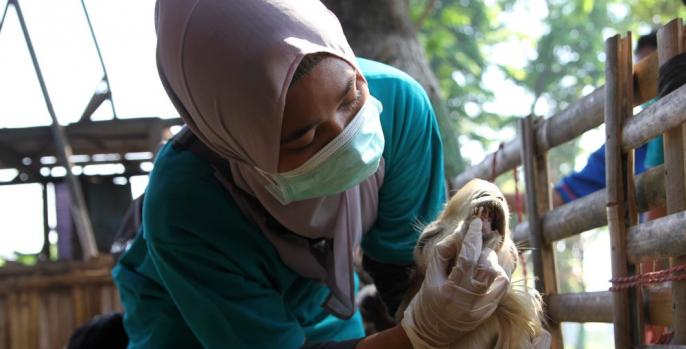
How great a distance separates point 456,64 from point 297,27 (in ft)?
50.4

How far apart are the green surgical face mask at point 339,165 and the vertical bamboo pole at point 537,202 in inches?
41.9

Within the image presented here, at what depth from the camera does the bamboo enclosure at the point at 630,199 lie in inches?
78.0

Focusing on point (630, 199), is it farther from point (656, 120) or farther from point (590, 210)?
point (590, 210)

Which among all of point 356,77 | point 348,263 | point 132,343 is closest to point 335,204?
point 348,263

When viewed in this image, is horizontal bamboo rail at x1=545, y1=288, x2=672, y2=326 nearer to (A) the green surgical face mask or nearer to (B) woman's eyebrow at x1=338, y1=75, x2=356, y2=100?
(A) the green surgical face mask

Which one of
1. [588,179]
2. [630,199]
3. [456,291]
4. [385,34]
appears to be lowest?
[456,291]

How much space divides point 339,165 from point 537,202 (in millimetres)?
1280

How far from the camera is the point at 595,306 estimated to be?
2502 millimetres

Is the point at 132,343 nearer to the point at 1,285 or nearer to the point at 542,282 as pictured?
the point at 542,282

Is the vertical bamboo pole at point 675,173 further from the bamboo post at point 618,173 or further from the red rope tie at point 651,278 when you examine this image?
the bamboo post at point 618,173

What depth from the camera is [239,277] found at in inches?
90.7

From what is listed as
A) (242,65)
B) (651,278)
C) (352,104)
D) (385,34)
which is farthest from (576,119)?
(385,34)

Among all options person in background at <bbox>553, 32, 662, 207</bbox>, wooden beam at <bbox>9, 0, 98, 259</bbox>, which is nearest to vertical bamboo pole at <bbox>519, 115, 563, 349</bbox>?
person in background at <bbox>553, 32, 662, 207</bbox>

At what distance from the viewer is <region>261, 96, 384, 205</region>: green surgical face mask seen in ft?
6.36
